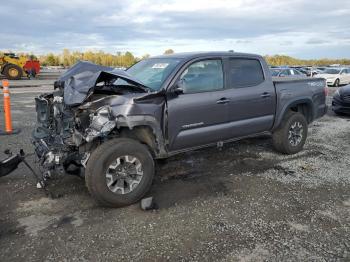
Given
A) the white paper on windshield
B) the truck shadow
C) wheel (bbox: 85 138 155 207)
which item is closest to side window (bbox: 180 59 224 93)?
the white paper on windshield

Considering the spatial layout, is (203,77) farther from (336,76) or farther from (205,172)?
(336,76)

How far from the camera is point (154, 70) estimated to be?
478 cm

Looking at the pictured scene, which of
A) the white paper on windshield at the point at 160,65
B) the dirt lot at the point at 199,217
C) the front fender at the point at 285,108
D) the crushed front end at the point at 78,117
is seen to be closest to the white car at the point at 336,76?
the front fender at the point at 285,108

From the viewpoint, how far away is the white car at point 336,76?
77.2 feet

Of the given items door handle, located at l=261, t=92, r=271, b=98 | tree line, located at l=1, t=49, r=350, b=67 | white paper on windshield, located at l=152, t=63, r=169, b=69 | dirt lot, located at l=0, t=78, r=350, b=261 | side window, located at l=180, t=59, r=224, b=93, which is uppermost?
tree line, located at l=1, t=49, r=350, b=67

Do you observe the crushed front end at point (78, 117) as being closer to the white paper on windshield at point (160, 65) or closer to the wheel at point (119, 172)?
the wheel at point (119, 172)

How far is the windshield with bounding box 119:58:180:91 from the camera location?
14.4ft

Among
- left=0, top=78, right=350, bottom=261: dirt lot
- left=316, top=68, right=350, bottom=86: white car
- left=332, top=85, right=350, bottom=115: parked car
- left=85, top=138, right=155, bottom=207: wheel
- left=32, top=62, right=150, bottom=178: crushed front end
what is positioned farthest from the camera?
left=316, top=68, right=350, bottom=86: white car

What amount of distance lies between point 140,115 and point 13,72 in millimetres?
24729

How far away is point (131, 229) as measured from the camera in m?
3.43

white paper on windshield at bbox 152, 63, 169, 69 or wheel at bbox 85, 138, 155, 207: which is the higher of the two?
white paper on windshield at bbox 152, 63, 169, 69

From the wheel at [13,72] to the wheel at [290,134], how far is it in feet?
79.3

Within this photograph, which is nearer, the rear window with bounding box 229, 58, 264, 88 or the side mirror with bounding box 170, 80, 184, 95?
the side mirror with bounding box 170, 80, 184, 95

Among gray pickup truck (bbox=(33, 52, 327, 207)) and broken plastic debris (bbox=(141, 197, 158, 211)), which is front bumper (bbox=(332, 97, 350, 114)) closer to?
gray pickup truck (bbox=(33, 52, 327, 207))
